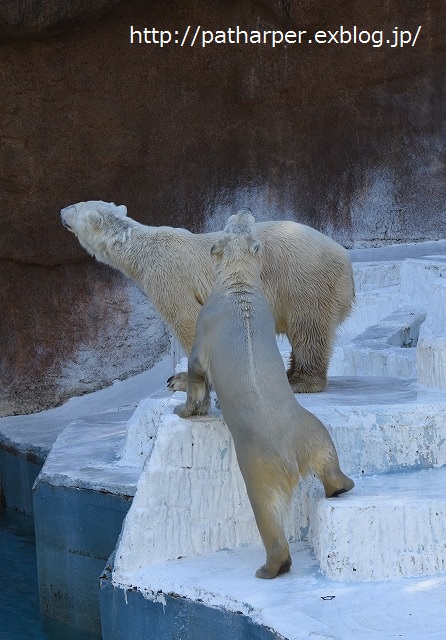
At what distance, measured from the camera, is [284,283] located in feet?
19.1

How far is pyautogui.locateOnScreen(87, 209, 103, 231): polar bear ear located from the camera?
6.33 meters

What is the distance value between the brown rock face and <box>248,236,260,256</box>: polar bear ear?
19.9ft

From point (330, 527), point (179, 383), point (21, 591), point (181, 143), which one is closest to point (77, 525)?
point (179, 383)

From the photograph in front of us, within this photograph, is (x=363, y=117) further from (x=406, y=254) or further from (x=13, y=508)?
(x=13, y=508)

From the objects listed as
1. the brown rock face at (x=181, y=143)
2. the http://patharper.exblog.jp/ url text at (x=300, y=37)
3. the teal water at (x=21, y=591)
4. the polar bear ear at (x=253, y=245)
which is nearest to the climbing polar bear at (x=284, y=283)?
the polar bear ear at (x=253, y=245)

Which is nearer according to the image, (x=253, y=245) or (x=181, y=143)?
(x=253, y=245)

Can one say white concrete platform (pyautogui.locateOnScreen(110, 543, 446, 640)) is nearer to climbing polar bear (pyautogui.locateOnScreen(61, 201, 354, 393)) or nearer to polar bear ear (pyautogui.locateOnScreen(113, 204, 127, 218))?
climbing polar bear (pyautogui.locateOnScreen(61, 201, 354, 393))

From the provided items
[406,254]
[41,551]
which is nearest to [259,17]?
[406,254]

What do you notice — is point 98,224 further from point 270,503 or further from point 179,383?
point 270,503

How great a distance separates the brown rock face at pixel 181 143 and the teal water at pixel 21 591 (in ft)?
7.20

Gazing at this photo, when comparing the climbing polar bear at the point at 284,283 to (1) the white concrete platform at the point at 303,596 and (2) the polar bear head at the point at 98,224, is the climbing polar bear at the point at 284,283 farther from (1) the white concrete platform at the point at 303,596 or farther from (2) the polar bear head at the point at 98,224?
(1) the white concrete platform at the point at 303,596

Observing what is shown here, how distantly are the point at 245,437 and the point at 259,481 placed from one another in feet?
0.61

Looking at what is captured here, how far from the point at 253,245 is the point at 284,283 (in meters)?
1.16

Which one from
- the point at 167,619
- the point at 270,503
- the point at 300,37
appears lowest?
the point at 167,619
